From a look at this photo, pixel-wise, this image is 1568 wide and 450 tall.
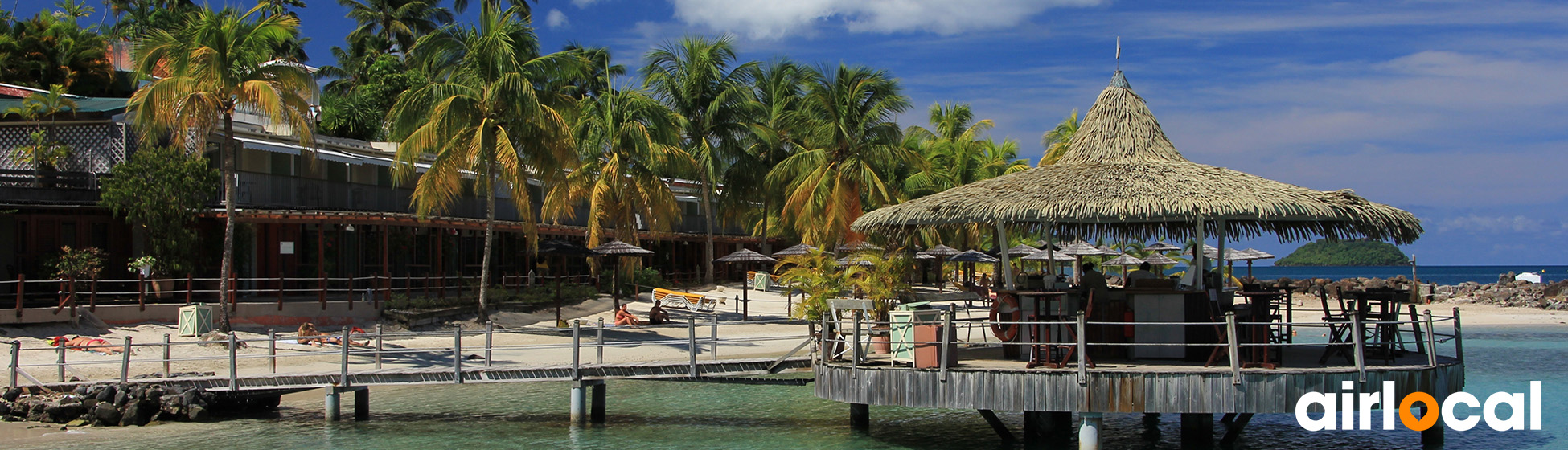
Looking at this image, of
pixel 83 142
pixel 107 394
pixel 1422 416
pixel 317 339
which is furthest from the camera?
pixel 83 142

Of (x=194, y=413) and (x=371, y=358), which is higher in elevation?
(x=371, y=358)

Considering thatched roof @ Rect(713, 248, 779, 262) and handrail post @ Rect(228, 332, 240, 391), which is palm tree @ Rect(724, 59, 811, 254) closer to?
thatched roof @ Rect(713, 248, 779, 262)

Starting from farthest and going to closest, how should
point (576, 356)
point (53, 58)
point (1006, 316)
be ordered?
point (53, 58) → point (576, 356) → point (1006, 316)

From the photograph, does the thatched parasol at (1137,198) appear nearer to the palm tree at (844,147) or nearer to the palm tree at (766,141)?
the palm tree at (844,147)

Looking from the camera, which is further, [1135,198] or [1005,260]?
[1005,260]

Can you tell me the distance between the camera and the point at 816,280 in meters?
25.2

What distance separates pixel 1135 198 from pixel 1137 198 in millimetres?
43

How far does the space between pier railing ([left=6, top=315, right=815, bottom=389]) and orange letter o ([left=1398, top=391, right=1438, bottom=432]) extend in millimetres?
7015

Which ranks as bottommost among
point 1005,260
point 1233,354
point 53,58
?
point 1233,354

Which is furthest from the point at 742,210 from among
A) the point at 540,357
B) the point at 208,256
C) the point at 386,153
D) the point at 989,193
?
the point at 989,193

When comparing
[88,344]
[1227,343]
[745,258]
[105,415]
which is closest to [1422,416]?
[1227,343]

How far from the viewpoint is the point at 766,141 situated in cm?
4156

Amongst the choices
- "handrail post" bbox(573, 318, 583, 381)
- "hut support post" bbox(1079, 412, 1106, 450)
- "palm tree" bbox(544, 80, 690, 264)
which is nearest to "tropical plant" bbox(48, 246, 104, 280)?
"palm tree" bbox(544, 80, 690, 264)

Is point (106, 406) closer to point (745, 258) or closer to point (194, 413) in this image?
point (194, 413)
